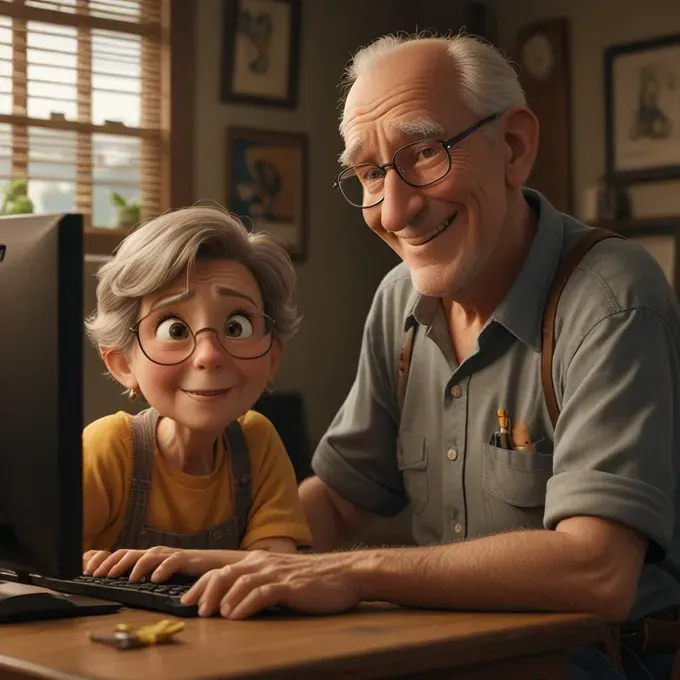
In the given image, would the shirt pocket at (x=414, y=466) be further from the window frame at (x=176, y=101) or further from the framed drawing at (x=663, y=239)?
the window frame at (x=176, y=101)

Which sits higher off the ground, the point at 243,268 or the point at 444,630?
the point at 243,268

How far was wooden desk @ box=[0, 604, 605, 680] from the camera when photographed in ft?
3.55

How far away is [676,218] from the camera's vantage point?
470cm

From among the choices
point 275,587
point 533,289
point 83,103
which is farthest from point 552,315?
point 83,103

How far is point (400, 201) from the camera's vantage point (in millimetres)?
1900

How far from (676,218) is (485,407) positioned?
118 inches

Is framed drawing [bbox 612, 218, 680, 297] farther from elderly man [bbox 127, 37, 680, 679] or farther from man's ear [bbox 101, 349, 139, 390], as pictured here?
man's ear [bbox 101, 349, 139, 390]

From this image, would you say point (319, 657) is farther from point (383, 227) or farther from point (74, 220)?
point (383, 227)

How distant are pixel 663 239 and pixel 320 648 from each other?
3.86 metres

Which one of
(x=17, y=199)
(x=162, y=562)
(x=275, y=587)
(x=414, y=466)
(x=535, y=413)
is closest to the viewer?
(x=275, y=587)

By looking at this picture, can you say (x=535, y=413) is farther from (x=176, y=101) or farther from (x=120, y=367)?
(x=176, y=101)

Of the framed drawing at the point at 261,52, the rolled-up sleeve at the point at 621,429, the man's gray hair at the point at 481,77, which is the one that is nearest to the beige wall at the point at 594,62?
the framed drawing at the point at 261,52

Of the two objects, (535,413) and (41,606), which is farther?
(535,413)

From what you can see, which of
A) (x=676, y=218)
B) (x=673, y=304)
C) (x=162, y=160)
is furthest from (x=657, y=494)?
(x=162, y=160)
